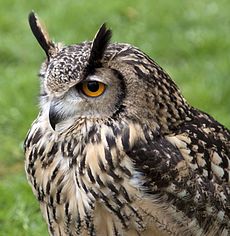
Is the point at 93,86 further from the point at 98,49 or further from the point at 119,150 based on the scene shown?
the point at 119,150

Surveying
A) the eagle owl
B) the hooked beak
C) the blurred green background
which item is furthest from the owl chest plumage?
the blurred green background

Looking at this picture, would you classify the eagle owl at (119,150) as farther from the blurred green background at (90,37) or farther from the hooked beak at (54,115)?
the blurred green background at (90,37)

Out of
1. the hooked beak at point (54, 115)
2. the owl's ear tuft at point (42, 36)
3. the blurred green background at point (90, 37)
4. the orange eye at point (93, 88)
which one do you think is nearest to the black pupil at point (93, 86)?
the orange eye at point (93, 88)

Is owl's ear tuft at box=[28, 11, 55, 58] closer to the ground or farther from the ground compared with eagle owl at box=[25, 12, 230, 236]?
farther from the ground

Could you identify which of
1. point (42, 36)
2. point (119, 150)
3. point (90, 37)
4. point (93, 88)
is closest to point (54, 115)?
point (93, 88)

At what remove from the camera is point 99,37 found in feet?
11.5

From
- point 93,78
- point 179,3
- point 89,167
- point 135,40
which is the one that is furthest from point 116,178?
point 179,3

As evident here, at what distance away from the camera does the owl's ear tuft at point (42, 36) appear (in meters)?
3.78

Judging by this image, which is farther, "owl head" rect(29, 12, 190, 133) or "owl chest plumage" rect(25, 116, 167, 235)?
"owl chest plumage" rect(25, 116, 167, 235)

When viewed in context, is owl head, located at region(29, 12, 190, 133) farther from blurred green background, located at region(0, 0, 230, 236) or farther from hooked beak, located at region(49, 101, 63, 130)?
blurred green background, located at region(0, 0, 230, 236)

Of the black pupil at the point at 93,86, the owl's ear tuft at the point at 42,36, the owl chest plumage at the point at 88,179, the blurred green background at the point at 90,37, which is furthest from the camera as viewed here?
the blurred green background at the point at 90,37

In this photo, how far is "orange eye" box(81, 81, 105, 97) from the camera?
11.3 feet

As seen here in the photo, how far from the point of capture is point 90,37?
25.7 ft

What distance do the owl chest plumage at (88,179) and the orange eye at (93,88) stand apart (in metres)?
0.19
